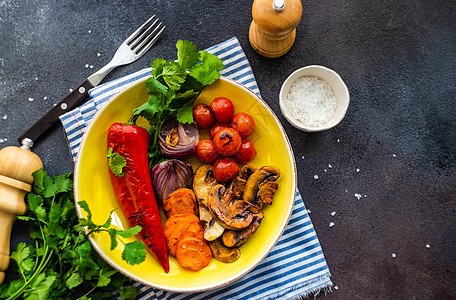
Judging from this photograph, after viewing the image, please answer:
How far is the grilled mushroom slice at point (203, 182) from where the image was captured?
5.71 feet

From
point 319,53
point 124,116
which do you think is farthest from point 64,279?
point 319,53

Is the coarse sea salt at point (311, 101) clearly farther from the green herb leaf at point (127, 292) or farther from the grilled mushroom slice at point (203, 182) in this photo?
the green herb leaf at point (127, 292)

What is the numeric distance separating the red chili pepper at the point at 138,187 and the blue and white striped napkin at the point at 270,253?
11.0 inches

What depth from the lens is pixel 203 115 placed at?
1748 millimetres

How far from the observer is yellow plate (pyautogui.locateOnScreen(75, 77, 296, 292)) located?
5.58 ft

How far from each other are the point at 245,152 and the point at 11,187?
1086mm

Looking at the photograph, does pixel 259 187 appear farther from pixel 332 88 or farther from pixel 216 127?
pixel 332 88

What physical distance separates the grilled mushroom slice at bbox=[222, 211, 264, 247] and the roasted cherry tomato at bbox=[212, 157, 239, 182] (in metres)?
0.22

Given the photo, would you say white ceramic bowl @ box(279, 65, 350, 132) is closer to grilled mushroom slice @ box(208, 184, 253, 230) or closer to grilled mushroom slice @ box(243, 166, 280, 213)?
grilled mushroom slice @ box(243, 166, 280, 213)

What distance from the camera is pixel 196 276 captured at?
1741mm

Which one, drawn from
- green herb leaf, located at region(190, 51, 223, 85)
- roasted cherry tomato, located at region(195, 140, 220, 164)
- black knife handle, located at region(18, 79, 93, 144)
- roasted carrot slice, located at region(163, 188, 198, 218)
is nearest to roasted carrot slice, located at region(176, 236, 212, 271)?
roasted carrot slice, located at region(163, 188, 198, 218)

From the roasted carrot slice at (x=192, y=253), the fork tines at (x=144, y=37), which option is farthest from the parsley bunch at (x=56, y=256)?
the fork tines at (x=144, y=37)

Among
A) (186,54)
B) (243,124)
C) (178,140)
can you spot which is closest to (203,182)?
(178,140)

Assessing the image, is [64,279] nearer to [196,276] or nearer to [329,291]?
[196,276]
